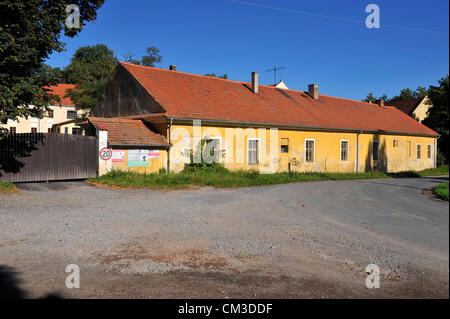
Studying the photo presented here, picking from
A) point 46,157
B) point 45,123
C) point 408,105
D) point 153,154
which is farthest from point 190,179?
point 45,123

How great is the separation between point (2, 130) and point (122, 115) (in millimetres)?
9669

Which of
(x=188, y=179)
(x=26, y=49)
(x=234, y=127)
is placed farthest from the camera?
(x=234, y=127)

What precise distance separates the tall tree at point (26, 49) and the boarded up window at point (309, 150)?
16654 millimetres

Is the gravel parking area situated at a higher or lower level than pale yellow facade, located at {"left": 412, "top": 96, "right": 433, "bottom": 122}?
lower

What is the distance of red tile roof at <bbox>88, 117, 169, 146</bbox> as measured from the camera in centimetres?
1712

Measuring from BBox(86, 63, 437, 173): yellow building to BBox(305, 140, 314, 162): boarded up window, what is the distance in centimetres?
7

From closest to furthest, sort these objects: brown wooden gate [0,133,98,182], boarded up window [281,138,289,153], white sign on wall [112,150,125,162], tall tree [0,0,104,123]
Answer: tall tree [0,0,104,123]
brown wooden gate [0,133,98,182]
white sign on wall [112,150,125,162]
boarded up window [281,138,289,153]

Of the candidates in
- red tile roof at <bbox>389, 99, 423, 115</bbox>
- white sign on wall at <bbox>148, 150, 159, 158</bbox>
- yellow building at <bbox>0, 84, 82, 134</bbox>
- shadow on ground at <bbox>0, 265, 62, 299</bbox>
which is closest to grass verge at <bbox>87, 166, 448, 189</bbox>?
white sign on wall at <bbox>148, 150, 159, 158</bbox>

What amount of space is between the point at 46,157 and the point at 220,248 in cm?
1220

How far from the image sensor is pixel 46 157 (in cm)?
1575

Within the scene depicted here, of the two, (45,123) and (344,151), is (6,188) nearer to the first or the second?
(344,151)

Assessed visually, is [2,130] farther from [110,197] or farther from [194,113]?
[194,113]

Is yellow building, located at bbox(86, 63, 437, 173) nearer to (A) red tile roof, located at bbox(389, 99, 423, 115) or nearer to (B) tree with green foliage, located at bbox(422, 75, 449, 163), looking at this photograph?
(B) tree with green foliage, located at bbox(422, 75, 449, 163)

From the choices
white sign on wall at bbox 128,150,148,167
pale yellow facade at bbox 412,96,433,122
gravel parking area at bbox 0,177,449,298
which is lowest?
gravel parking area at bbox 0,177,449,298
